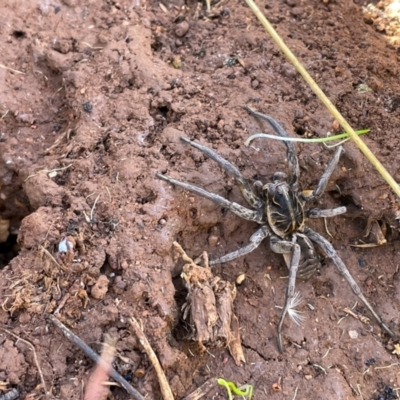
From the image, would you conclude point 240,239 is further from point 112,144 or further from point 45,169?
point 45,169

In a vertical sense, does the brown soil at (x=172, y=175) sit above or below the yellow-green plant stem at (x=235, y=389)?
above

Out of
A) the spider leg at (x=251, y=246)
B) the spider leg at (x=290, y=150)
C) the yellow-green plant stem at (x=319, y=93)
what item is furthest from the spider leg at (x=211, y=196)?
the yellow-green plant stem at (x=319, y=93)

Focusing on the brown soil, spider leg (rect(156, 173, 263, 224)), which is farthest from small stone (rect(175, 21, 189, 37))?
spider leg (rect(156, 173, 263, 224))

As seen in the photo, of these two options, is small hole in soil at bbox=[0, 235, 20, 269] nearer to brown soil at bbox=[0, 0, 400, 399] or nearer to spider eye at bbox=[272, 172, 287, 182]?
brown soil at bbox=[0, 0, 400, 399]

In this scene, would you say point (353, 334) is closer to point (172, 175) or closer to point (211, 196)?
point (211, 196)

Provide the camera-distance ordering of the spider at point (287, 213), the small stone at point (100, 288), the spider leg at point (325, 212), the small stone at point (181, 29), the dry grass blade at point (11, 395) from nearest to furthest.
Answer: the dry grass blade at point (11, 395) < the small stone at point (100, 288) < the spider at point (287, 213) < the spider leg at point (325, 212) < the small stone at point (181, 29)

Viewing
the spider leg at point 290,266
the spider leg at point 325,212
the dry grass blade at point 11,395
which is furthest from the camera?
the spider leg at point 325,212

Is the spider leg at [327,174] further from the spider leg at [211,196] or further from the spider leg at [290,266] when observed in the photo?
the spider leg at [211,196]

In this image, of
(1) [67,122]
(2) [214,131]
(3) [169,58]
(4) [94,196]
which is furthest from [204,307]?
(3) [169,58]
